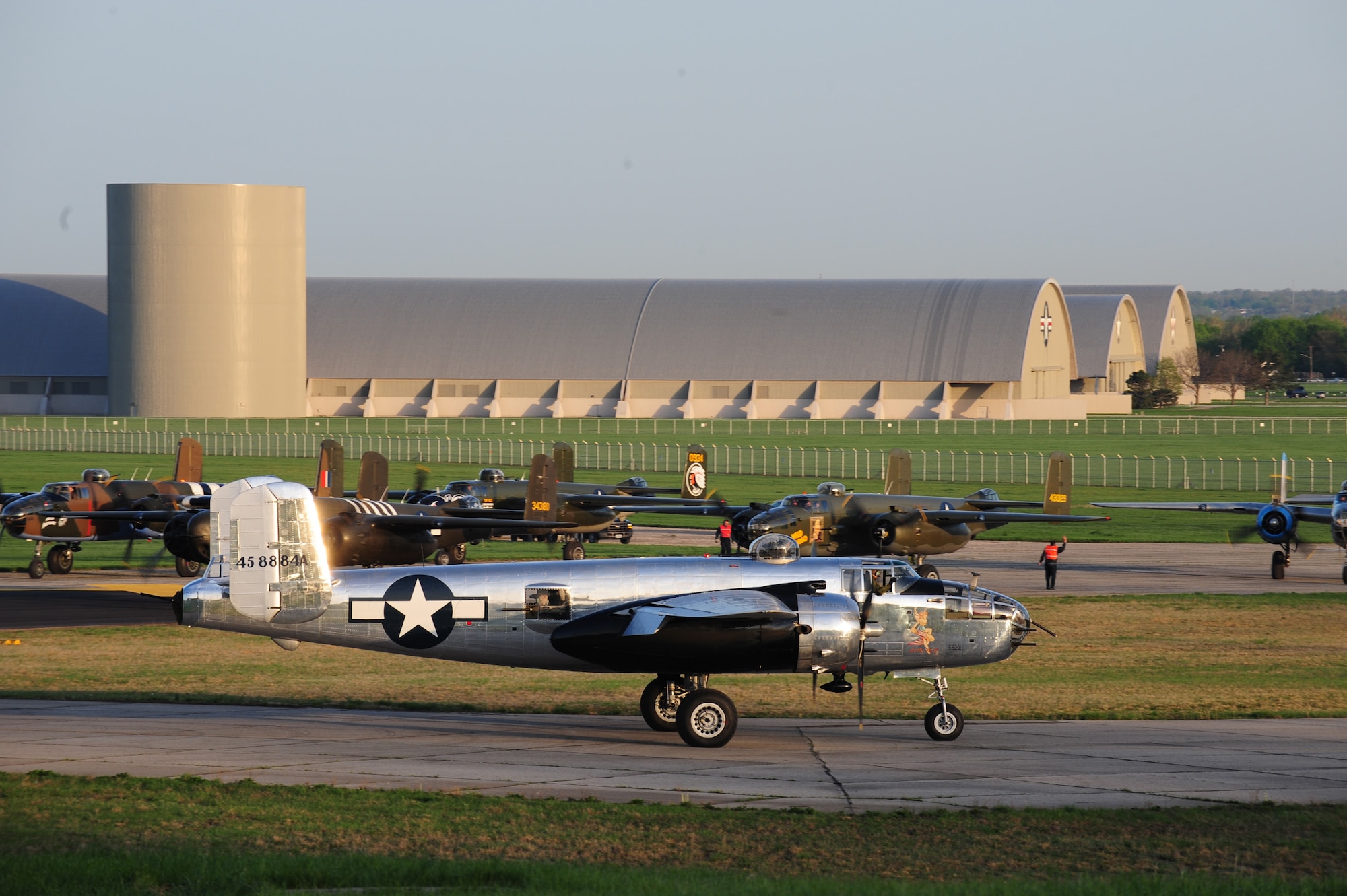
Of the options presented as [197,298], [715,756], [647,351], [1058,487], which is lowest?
[715,756]

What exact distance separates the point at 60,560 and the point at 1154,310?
499 feet

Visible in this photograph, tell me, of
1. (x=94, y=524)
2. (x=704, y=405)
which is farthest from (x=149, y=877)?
(x=704, y=405)

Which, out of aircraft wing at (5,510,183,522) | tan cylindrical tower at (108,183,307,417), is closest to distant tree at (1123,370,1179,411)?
tan cylindrical tower at (108,183,307,417)

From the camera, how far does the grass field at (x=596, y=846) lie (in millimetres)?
13906

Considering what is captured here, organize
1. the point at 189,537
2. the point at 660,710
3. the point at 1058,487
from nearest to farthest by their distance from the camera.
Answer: the point at 660,710
the point at 189,537
the point at 1058,487

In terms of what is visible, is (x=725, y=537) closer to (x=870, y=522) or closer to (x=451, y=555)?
(x=870, y=522)

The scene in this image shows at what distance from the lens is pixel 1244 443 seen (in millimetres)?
109812

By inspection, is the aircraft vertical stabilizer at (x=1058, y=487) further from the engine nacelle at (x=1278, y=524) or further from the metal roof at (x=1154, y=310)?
the metal roof at (x=1154, y=310)

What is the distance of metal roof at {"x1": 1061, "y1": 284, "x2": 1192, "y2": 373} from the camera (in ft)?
567

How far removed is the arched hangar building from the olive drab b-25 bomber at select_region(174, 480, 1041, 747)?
103013 mm

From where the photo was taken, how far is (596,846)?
52.1ft

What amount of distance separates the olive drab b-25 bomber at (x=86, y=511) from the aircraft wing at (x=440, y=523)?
7868 mm

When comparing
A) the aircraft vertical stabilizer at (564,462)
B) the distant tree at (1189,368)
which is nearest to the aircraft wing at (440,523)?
the aircraft vertical stabilizer at (564,462)

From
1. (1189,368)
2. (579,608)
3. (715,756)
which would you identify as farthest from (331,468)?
(1189,368)
